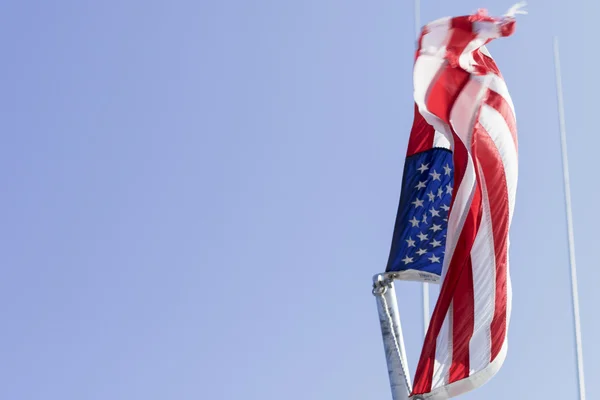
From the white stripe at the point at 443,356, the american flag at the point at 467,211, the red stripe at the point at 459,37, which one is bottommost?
the white stripe at the point at 443,356

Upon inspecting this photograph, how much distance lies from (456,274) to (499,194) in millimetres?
1080

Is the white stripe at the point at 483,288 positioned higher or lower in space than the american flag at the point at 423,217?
lower

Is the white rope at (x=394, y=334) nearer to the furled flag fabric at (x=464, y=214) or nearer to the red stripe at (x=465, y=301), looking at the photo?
the furled flag fabric at (x=464, y=214)

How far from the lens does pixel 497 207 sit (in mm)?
12727

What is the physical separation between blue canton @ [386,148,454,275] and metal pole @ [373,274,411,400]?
10.0 inches

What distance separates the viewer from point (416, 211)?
14188mm

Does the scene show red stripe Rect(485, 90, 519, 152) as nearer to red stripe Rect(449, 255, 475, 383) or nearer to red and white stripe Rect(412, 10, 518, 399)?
red and white stripe Rect(412, 10, 518, 399)

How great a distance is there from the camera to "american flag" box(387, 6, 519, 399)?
482 inches

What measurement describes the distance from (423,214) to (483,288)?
191 cm

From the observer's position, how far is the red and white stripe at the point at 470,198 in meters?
12.2

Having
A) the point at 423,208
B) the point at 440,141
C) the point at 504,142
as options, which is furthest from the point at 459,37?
the point at 423,208

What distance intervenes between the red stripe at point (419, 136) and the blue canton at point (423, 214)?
0.09 metres

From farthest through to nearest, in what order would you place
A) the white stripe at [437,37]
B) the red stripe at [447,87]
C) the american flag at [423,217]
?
the american flag at [423,217] → the red stripe at [447,87] → the white stripe at [437,37]

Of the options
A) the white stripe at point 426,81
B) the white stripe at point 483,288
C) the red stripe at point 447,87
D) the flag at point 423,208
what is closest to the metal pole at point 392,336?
the flag at point 423,208
